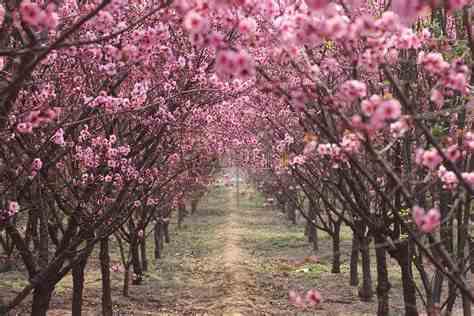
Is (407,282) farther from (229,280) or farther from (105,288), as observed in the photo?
(229,280)

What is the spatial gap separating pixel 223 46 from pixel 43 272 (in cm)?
531

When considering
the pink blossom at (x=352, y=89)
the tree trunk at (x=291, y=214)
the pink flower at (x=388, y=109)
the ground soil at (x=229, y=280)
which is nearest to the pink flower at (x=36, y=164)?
the pink blossom at (x=352, y=89)

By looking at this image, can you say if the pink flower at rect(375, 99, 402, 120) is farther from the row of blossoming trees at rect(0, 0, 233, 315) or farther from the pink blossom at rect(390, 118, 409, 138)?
the row of blossoming trees at rect(0, 0, 233, 315)

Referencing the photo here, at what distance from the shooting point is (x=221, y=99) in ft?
33.4

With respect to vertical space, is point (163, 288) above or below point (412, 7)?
below

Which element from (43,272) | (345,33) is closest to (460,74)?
(345,33)

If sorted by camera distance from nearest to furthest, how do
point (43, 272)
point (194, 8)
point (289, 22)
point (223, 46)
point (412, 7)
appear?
point (412, 7)
point (223, 46)
point (194, 8)
point (289, 22)
point (43, 272)

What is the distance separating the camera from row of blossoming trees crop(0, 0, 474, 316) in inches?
143

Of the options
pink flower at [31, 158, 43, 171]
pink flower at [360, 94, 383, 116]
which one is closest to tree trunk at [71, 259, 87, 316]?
pink flower at [31, 158, 43, 171]

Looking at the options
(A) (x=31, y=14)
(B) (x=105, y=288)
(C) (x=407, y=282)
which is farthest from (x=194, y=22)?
(B) (x=105, y=288)

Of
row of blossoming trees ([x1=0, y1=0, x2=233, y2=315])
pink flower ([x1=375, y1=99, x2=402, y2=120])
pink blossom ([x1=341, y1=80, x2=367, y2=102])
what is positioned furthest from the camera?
row of blossoming trees ([x1=0, y1=0, x2=233, y2=315])

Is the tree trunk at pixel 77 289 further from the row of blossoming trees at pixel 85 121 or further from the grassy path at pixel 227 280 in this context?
the grassy path at pixel 227 280

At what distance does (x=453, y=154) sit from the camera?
3.78m

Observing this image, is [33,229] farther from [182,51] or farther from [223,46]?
[223,46]
